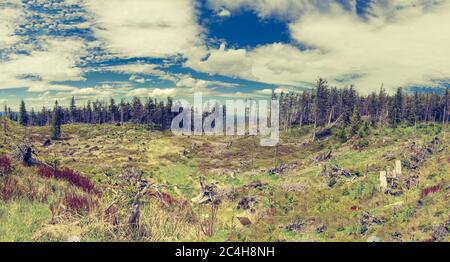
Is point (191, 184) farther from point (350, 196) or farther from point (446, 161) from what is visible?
point (446, 161)

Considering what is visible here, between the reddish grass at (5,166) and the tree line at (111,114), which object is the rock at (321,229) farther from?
the tree line at (111,114)

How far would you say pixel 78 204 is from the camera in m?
10.8

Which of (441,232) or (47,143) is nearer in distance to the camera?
(441,232)

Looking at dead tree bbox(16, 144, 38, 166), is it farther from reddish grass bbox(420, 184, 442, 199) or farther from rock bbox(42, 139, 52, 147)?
rock bbox(42, 139, 52, 147)

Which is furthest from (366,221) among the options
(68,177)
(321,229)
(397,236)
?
(68,177)

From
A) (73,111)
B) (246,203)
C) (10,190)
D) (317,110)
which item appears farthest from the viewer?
(73,111)

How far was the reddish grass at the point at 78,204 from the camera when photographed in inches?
405

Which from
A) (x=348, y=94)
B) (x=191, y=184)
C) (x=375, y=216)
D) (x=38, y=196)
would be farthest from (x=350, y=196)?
(x=348, y=94)

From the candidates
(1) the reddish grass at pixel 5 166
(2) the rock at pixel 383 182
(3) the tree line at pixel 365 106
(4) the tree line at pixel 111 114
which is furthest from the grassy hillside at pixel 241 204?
(4) the tree line at pixel 111 114

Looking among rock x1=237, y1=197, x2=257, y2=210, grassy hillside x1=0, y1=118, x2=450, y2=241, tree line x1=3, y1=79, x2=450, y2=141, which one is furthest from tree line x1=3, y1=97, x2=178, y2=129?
rock x1=237, y1=197, x2=257, y2=210

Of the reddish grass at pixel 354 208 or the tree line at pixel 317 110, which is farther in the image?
the tree line at pixel 317 110

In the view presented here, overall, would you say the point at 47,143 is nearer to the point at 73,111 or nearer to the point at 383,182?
the point at 73,111

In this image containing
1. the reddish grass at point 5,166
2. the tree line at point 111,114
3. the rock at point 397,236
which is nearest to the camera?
the reddish grass at point 5,166
